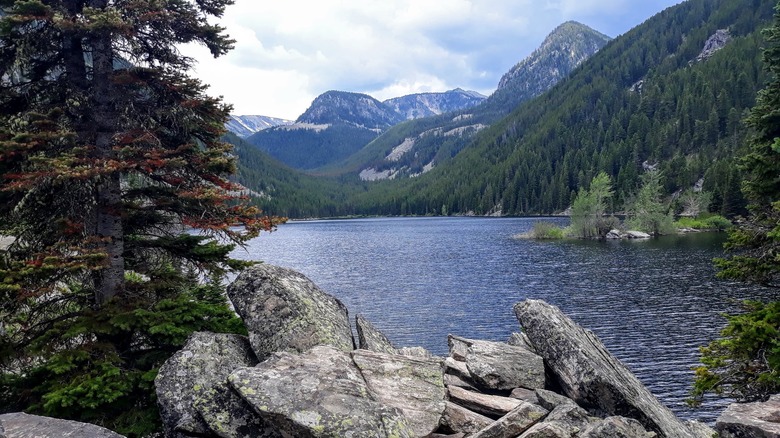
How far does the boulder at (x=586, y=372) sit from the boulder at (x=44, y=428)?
1114cm

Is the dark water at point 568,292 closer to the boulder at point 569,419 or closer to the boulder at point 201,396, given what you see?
the boulder at point 569,419

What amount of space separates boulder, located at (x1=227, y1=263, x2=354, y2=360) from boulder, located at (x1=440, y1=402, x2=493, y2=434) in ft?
10.0

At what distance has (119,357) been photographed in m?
11.1

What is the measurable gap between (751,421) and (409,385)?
23.0 ft

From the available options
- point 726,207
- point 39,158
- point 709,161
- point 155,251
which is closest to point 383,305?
point 155,251

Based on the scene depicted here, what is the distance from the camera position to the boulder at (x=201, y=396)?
364 inches

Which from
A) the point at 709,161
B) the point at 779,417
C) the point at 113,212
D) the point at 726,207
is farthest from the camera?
the point at 709,161

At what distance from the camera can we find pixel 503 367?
1317 centimetres

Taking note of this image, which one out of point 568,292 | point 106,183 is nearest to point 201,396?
point 106,183

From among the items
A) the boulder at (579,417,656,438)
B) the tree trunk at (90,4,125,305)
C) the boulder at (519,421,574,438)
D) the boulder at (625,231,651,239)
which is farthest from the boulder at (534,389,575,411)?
the boulder at (625,231,651,239)

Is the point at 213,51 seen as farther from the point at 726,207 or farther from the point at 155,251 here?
the point at 726,207

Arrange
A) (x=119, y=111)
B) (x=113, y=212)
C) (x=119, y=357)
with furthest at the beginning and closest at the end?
1. (x=119, y=111)
2. (x=113, y=212)
3. (x=119, y=357)

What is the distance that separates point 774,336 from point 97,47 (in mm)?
19811

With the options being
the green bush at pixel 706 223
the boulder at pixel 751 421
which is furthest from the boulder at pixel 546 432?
the green bush at pixel 706 223
